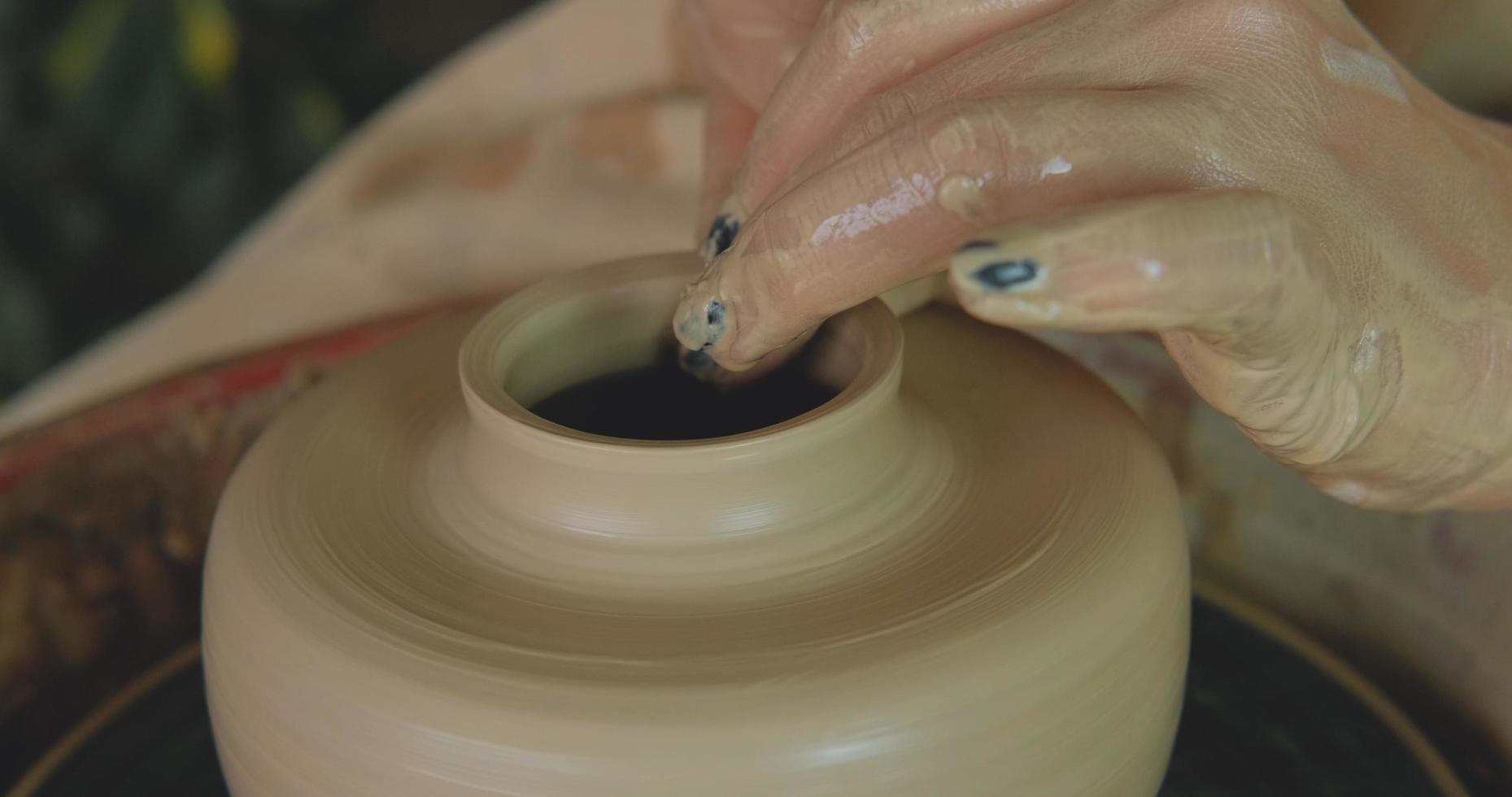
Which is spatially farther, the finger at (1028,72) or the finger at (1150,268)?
the finger at (1028,72)

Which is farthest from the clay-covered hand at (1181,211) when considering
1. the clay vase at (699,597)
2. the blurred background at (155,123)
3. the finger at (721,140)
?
the blurred background at (155,123)

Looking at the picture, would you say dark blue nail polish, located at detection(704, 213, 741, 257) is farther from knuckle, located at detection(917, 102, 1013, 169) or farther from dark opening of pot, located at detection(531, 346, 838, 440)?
knuckle, located at detection(917, 102, 1013, 169)

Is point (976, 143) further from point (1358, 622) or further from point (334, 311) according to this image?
point (334, 311)

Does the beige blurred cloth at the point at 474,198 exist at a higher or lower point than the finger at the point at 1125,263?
lower

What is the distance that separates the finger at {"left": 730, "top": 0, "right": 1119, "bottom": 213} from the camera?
2.60 feet

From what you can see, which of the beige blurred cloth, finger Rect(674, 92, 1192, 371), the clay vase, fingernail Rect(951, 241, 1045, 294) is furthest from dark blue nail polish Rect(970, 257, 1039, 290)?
the beige blurred cloth

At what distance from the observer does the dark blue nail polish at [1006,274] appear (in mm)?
580

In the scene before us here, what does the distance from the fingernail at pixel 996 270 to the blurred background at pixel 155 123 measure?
8.70 feet

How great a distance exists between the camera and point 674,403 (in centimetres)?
103

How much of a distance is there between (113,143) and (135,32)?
277mm

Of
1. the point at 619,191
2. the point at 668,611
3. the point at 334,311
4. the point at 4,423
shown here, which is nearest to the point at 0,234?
the point at 4,423

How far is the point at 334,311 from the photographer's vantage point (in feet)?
6.25

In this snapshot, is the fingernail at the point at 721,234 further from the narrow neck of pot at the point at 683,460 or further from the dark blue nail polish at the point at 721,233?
the narrow neck of pot at the point at 683,460

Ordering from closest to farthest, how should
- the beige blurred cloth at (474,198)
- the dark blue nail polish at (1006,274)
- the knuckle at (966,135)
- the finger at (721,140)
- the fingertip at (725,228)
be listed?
the dark blue nail polish at (1006,274) < the knuckle at (966,135) < the fingertip at (725,228) < the finger at (721,140) < the beige blurred cloth at (474,198)
